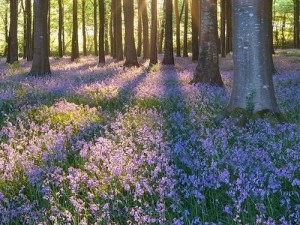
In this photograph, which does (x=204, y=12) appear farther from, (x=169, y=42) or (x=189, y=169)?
(x=169, y=42)

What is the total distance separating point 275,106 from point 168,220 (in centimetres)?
539

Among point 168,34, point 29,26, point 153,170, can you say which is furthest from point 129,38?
point 153,170

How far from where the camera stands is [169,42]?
27.5 meters

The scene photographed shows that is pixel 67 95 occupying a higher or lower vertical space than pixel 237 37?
lower

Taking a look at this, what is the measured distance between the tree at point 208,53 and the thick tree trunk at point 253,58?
625 cm

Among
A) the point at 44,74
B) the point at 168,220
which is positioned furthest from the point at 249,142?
the point at 44,74

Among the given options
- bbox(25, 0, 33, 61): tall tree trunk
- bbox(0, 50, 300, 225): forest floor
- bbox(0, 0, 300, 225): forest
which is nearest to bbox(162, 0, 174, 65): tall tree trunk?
bbox(0, 0, 300, 225): forest

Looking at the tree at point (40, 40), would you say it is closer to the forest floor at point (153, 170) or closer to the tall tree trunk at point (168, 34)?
the tall tree trunk at point (168, 34)

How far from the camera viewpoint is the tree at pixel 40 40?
20.0 meters

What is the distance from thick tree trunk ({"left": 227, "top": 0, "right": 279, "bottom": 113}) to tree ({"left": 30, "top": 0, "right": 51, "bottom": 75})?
1367cm

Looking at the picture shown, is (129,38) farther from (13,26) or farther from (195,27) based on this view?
(13,26)

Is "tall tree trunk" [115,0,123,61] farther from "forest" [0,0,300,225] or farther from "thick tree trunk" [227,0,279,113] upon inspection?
"thick tree trunk" [227,0,279,113]

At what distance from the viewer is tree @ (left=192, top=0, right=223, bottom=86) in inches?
577

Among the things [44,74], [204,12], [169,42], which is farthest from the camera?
[169,42]
